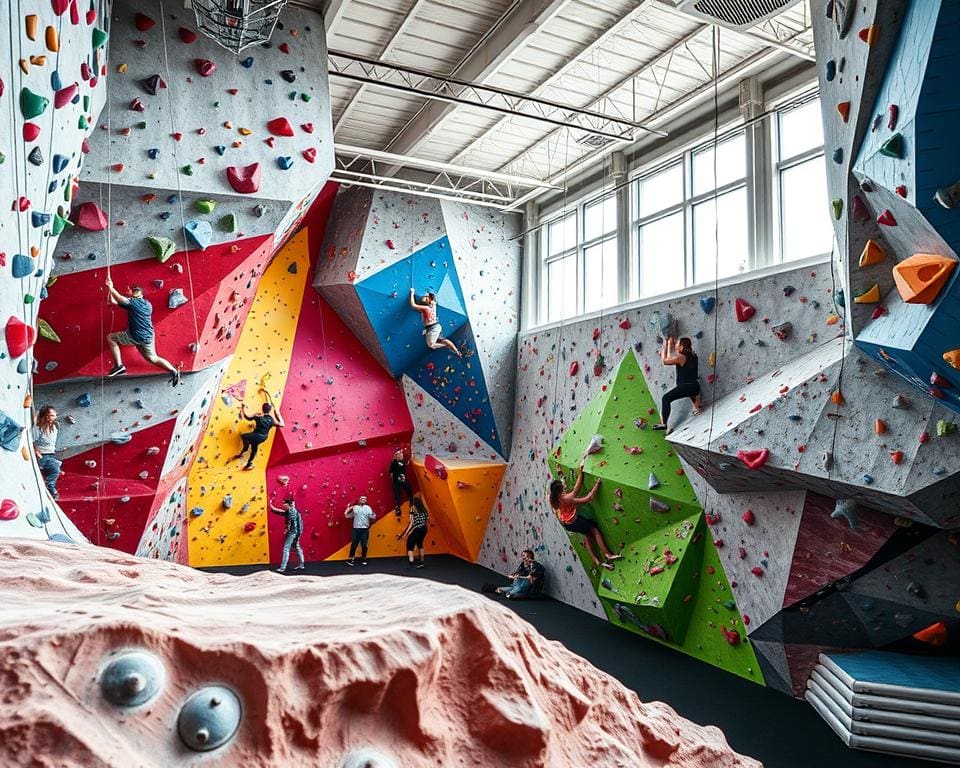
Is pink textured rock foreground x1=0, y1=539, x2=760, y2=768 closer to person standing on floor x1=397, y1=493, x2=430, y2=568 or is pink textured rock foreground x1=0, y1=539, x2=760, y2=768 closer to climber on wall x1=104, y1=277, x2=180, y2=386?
climber on wall x1=104, y1=277, x2=180, y2=386

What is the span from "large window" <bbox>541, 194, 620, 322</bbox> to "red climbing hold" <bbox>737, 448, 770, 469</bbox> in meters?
4.23

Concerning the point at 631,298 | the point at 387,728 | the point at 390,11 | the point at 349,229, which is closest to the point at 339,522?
the point at 349,229

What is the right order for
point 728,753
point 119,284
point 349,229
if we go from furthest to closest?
1. point 349,229
2. point 119,284
3. point 728,753

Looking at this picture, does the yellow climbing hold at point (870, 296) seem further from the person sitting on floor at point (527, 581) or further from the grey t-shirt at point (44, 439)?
the grey t-shirt at point (44, 439)

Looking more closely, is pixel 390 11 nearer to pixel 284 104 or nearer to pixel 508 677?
pixel 284 104

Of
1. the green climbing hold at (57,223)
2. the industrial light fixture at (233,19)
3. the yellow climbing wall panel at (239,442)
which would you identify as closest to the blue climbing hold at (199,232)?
the industrial light fixture at (233,19)

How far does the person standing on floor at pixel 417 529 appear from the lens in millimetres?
9930

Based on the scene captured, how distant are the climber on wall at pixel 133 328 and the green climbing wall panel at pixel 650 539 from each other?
14.3 feet

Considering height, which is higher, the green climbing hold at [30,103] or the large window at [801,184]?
the large window at [801,184]

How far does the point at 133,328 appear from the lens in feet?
18.2

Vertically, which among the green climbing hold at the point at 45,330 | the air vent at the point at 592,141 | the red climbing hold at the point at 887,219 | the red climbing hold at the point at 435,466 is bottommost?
the red climbing hold at the point at 435,466

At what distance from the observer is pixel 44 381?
5508mm

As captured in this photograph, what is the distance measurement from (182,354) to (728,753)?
209 inches

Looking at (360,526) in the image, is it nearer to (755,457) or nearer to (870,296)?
(755,457)
